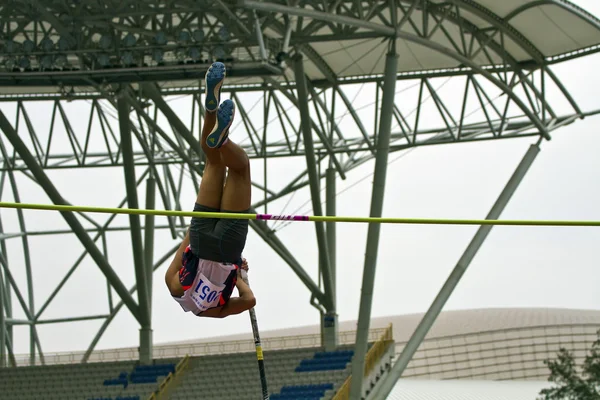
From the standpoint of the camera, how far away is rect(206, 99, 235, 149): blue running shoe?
479 inches

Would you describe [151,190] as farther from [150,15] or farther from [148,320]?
[150,15]

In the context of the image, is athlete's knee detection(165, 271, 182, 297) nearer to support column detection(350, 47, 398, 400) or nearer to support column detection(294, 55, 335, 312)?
support column detection(350, 47, 398, 400)

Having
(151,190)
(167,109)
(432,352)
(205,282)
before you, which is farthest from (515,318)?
(205,282)

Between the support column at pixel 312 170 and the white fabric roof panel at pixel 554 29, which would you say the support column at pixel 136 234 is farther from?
the white fabric roof panel at pixel 554 29

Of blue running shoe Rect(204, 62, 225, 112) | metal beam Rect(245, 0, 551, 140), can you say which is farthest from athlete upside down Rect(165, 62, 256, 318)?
metal beam Rect(245, 0, 551, 140)

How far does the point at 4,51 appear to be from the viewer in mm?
30141

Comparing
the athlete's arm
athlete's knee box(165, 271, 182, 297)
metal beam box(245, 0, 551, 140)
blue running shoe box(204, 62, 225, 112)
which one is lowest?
the athlete's arm

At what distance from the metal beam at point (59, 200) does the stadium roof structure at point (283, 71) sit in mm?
40

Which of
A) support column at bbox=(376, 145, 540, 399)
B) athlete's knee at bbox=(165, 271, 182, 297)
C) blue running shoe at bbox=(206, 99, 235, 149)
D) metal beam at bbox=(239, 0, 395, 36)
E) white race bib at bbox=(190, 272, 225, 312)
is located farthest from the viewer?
support column at bbox=(376, 145, 540, 399)

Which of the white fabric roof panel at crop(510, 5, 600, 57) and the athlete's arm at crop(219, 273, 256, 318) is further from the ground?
the white fabric roof panel at crop(510, 5, 600, 57)

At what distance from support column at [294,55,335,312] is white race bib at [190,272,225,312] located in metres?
18.2

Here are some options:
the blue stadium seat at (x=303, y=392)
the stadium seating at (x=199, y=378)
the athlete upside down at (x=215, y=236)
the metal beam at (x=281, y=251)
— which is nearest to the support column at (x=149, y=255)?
the stadium seating at (x=199, y=378)

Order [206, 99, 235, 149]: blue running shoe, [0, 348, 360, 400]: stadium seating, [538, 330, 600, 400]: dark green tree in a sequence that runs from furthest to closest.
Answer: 1. [538, 330, 600, 400]: dark green tree
2. [0, 348, 360, 400]: stadium seating
3. [206, 99, 235, 149]: blue running shoe

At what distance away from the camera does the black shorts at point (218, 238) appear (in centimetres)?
1268
